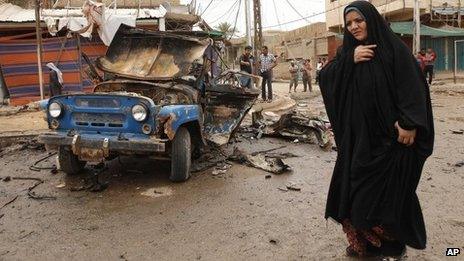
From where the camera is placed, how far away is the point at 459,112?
11.7 m

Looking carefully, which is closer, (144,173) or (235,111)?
(144,173)

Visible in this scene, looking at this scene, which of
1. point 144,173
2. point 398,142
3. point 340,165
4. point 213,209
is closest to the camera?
point 398,142

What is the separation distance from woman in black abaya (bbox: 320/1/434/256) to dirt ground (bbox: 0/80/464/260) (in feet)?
1.83

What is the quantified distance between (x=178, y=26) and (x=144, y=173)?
1064cm

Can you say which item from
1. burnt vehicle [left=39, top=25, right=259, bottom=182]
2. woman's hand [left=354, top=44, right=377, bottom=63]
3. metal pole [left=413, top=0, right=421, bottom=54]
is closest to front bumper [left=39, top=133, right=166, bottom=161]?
burnt vehicle [left=39, top=25, right=259, bottom=182]

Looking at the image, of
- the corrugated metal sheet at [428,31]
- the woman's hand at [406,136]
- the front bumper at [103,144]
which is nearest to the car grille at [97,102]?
the front bumper at [103,144]

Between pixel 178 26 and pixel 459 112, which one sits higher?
pixel 178 26

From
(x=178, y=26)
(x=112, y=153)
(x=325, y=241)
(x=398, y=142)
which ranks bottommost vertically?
(x=325, y=241)

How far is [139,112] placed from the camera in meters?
5.14

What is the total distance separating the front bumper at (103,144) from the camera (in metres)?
5.06

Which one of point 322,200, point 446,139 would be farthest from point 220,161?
point 446,139

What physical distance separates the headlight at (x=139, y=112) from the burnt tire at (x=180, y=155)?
1.70 feet

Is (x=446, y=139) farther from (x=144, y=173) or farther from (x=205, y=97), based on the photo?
(x=144, y=173)

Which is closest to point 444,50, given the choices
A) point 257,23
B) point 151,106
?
point 257,23
